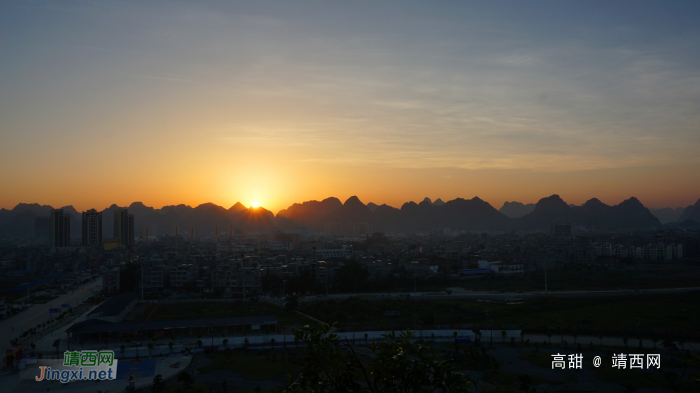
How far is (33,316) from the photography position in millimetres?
14164

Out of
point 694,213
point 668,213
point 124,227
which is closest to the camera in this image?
point 124,227

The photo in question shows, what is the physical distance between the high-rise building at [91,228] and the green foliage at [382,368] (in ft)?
141

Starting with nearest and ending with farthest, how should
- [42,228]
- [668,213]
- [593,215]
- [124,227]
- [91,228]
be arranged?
[91,228] < [124,227] < [42,228] < [593,215] < [668,213]

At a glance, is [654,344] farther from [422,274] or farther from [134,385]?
[422,274]

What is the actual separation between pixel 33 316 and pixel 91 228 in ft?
91.8

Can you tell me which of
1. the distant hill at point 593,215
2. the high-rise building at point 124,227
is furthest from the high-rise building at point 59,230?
the distant hill at point 593,215

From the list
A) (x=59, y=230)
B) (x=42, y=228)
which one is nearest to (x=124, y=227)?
(x=59, y=230)

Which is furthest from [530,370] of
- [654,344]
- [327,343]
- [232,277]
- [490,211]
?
[490,211]

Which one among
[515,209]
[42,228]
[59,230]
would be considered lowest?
[42,228]

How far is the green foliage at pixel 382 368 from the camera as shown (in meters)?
1.82

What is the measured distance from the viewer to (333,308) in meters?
13.2

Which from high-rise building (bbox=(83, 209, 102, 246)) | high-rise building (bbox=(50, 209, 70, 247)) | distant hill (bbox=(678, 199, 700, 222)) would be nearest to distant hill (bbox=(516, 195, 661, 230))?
distant hill (bbox=(678, 199, 700, 222))

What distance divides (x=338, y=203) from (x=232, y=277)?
231 ft

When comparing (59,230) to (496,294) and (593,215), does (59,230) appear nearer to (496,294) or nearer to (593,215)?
(496,294)
